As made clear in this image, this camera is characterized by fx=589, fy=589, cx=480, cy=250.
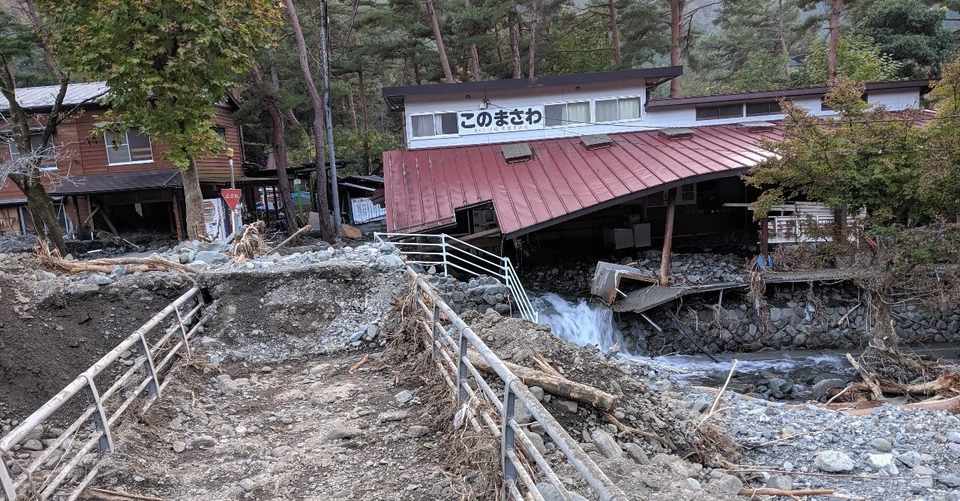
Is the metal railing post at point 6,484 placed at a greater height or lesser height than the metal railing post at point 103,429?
greater

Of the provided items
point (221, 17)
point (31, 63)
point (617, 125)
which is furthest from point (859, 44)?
point (31, 63)

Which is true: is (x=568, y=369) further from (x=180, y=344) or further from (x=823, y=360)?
(x=823, y=360)

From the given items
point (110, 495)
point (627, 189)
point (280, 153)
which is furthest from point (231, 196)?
point (110, 495)

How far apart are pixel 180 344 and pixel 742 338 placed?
13.1 meters

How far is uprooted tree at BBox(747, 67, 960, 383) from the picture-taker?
1120 centimetres

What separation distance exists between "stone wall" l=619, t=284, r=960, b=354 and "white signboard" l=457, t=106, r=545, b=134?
25.5 ft

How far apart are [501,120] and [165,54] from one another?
1004cm

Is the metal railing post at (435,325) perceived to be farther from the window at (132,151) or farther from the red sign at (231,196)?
the window at (132,151)

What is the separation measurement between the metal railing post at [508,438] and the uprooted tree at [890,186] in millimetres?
10567

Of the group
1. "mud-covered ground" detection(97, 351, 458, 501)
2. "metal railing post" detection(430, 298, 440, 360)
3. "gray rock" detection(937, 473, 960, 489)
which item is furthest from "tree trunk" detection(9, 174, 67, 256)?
"gray rock" detection(937, 473, 960, 489)

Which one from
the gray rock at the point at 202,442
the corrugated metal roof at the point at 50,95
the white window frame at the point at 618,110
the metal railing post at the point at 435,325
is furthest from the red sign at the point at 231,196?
the white window frame at the point at 618,110

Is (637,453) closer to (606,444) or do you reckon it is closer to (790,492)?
(606,444)

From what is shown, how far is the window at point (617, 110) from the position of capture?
20.0 m

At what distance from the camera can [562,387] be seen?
519cm
